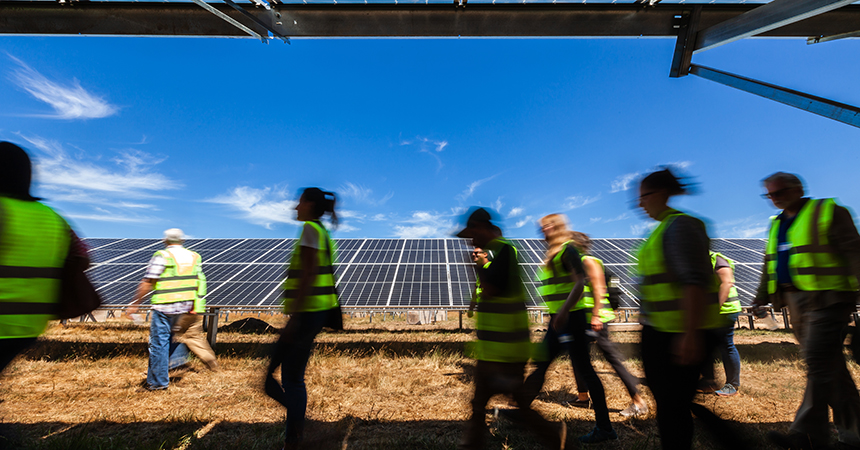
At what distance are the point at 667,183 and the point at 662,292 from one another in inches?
23.8

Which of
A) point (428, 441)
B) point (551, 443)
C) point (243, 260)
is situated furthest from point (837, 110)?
point (243, 260)

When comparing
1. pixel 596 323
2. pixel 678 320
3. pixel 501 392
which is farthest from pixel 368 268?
pixel 678 320

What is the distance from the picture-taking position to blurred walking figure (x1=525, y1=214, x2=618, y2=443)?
318 centimetres

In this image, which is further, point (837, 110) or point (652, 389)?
point (837, 110)

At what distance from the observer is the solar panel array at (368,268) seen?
823cm

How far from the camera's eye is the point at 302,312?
2699 millimetres

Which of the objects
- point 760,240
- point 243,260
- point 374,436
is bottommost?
point 374,436

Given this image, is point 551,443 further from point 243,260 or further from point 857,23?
point 243,260

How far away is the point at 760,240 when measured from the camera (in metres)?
13.1

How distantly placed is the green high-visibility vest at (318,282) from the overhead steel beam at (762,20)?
3317 mm

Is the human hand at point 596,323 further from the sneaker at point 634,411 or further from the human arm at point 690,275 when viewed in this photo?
the human arm at point 690,275

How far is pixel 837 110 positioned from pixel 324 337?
8.98 m

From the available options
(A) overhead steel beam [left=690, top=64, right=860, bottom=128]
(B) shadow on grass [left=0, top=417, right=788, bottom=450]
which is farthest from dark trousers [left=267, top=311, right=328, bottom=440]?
(A) overhead steel beam [left=690, top=64, right=860, bottom=128]

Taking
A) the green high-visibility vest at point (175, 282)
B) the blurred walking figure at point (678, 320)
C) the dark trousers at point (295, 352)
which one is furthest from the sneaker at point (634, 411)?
the green high-visibility vest at point (175, 282)
